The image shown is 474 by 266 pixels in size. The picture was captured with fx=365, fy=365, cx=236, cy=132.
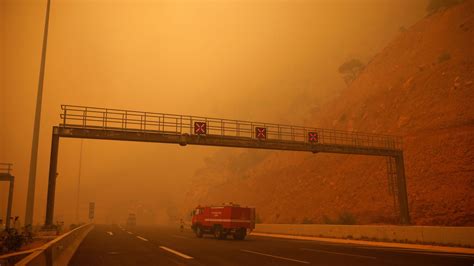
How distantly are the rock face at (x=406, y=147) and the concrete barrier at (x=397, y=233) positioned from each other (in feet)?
21.1

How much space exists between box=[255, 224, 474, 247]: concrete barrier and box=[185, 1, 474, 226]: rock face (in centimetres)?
644

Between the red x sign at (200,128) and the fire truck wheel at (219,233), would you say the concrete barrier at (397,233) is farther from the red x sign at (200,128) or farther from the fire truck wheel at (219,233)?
the red x sign at (200,128)

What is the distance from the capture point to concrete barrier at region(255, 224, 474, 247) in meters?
19.1

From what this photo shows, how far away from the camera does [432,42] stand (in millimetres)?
63250


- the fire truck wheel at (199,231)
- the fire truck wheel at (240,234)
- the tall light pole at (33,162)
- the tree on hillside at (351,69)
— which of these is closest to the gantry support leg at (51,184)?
the tall light pole at (33,162)

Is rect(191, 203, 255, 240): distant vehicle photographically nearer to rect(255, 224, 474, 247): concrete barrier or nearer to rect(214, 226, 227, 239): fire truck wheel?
rect(214, 226, 227, 239): fire truck wheel

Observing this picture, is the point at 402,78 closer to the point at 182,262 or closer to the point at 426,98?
the point at 426,98

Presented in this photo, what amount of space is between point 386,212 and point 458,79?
22.4 m

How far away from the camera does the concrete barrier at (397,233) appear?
62.6 feet

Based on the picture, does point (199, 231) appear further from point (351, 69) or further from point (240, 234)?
point (351, 69)

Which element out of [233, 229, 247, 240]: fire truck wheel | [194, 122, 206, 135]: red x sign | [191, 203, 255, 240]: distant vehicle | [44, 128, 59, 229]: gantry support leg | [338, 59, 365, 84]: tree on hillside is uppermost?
[338, 59, 365, 84]: tree on hillside

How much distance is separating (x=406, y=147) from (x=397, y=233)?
2664 cm

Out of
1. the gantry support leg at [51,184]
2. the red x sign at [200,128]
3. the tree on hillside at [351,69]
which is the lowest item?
the gantry support leg at [51,184]

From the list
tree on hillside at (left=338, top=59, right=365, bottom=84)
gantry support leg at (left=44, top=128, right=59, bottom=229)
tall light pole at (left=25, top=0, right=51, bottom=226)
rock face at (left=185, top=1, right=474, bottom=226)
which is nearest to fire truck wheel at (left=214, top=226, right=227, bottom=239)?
gantry support leg at (left=44, top=128, right=59, bottom=229)
